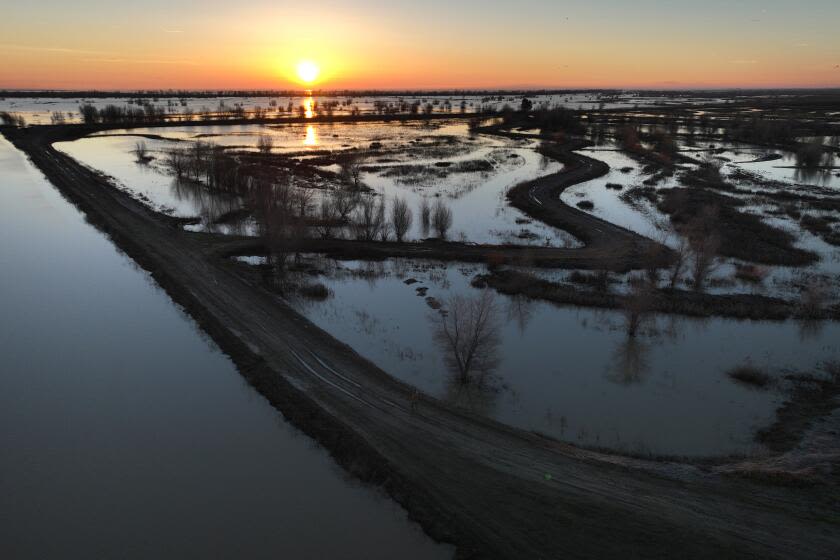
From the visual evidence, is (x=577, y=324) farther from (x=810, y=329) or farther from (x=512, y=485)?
(x=512, y=485)

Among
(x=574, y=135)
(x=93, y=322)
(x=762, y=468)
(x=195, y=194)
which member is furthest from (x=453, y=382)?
(x=574, y=135)

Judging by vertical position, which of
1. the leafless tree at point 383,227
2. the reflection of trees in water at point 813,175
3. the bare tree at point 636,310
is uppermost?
the reflection of trees in water at point 813,175

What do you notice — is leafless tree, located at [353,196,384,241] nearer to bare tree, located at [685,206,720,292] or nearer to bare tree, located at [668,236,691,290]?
bare tree, located at [668,236,691,290]

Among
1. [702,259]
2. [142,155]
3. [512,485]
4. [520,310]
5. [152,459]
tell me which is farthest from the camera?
[142,155]

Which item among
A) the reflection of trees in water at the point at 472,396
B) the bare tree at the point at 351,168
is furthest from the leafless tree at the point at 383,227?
the reflection of trees in water at the point at 472,396

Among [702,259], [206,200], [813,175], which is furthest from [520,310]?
[813,175]

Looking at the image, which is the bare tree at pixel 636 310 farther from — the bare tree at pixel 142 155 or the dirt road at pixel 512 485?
the bare tree at pixel 142 155

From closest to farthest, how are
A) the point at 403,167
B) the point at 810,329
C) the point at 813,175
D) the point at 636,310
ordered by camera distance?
the point at 636,310, the point at 810,329, the point at 813,175, the point at 403,167

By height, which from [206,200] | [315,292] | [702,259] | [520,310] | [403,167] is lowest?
[520,310]
